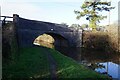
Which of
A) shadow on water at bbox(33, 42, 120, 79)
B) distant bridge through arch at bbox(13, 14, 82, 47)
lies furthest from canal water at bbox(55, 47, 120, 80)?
distant bridge through arch at bbox(13, 14, 82, 47)

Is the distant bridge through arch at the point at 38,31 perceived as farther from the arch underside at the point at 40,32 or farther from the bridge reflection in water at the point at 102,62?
the bridge reflection in water at the point at 102,62

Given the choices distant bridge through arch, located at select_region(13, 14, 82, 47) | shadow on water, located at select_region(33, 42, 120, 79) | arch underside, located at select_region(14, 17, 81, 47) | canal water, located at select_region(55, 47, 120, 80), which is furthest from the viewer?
arch underside, located at select_region(14, 17, 81, 47)

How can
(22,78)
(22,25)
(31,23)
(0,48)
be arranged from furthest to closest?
(31,23), (22,25), (0,48), (22,78)

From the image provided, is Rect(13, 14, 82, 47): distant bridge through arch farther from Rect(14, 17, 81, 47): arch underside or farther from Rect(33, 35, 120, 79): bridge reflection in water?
Rect(33, 35, 120, 79): bridge reflection in water

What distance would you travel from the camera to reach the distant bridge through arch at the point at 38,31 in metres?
30.1

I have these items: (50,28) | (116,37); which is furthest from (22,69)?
(50,28)

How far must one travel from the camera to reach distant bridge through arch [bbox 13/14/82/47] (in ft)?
98.7

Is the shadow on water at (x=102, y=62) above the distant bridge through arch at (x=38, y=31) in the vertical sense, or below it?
below

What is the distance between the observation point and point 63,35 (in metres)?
41.9

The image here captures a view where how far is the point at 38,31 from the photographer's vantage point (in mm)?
36344

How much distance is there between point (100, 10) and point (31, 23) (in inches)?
603

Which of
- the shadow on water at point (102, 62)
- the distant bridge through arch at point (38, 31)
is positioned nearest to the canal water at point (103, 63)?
the shadow on water at point (102, 62)

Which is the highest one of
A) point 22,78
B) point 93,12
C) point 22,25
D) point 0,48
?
point 93,12

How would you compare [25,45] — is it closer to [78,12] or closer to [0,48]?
[78,12]
